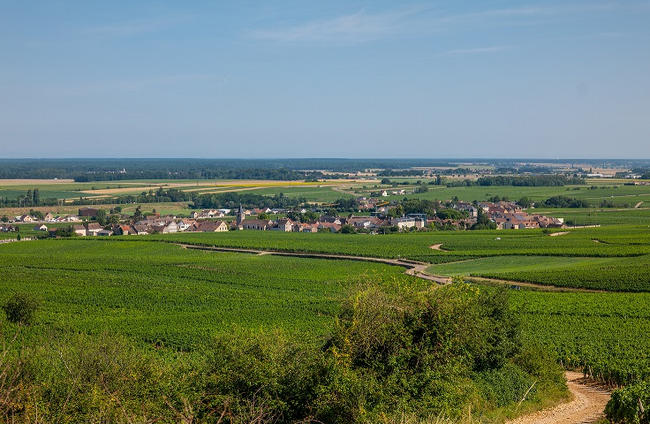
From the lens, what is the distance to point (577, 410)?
19672mm

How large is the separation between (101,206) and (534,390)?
420ft

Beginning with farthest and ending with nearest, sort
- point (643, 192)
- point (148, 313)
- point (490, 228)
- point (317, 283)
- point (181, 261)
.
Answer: point (643, 192), point (490, 228), point (181, 261), point (317, 283), point (148, 313)

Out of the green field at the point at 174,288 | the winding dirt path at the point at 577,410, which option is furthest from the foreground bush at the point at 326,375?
the green field at the point at 174,288

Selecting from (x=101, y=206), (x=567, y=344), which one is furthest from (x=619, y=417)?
(x=101, y=206)

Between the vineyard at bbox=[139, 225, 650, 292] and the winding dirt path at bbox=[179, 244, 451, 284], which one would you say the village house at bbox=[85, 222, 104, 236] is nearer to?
the vineyard at bbox=[139, 225, 650, 292]

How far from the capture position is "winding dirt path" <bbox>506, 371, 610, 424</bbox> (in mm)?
18427

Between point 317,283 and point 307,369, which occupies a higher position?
point 307,369

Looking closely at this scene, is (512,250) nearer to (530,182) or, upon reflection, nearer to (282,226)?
(282,226)

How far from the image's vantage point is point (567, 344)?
91.0 ft

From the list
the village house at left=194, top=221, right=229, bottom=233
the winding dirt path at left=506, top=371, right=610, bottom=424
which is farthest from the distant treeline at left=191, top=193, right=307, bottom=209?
the winding dirt path at left=506, top=371, right=610, bottom=424

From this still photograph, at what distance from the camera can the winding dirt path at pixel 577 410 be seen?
60.5 ft

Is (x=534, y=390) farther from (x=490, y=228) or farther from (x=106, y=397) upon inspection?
(x=490, y=228)

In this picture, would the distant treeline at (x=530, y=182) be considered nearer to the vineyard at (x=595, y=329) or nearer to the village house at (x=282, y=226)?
the village house at (x=282, y=226)

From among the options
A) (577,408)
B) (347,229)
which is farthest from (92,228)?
(577,408)
